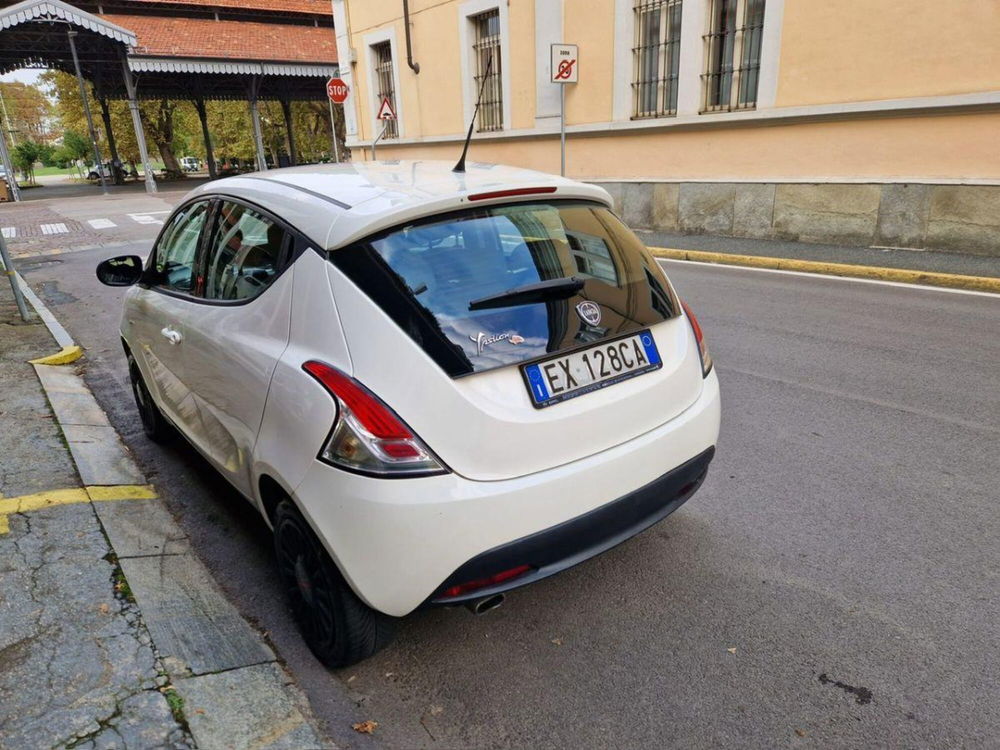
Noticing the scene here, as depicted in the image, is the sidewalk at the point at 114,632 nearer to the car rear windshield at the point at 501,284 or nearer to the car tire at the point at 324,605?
the car tire at the point at 324,605

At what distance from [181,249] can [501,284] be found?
2.14 m

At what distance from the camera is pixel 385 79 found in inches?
763

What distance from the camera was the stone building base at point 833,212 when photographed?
342 inches

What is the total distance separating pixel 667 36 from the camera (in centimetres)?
1202

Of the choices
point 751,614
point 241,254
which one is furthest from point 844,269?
point 241,254

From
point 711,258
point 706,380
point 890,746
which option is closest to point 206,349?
point 706,380

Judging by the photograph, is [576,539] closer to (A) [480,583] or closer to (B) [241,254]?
(A) [480,583]

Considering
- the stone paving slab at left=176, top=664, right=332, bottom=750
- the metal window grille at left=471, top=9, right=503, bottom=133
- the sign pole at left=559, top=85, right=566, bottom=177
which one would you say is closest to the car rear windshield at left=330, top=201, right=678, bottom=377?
the stone paving slab at left=176, top=664, right=332, bottom=750

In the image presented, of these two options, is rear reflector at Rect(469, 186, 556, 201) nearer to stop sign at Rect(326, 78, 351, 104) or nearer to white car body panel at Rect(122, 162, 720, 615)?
white car body panel at Rect(122, 162, 720, 615)

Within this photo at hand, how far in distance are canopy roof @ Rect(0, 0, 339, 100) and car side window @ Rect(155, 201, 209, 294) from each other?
2542 cm

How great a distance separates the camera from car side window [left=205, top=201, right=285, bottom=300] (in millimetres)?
2619

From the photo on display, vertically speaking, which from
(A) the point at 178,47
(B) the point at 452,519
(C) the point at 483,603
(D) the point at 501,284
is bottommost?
(C) the point at 483,603

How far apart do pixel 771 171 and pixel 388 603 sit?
1032 centimetres

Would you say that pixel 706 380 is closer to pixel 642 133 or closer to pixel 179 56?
pixel 642 133
